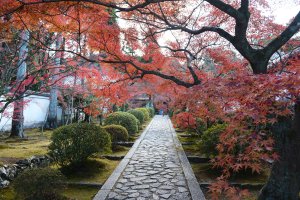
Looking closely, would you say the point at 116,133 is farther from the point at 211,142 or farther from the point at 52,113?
the point at 52,113

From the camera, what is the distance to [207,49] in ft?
37.4

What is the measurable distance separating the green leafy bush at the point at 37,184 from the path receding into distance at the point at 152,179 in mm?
1030

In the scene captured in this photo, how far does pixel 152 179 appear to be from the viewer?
7629mm

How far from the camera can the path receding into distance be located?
636 centimetres

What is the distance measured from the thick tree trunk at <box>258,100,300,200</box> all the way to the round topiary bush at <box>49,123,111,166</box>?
17.1 feet

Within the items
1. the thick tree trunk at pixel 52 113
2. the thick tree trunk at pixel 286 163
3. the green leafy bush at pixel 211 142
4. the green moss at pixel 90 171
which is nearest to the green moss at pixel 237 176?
the green leafy bush at pixel 211 142

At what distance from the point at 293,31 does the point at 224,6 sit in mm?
1464

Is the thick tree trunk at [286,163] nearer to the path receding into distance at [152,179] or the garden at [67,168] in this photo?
the path receding into distance at [152,179]

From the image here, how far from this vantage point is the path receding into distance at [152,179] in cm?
636

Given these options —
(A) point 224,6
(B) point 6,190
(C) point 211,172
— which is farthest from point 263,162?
(B) point 6,190

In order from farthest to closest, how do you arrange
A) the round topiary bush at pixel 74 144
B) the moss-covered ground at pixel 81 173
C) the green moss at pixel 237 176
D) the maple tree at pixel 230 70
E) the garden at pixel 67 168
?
the round topiary bush at pixel 74 144 < the green moss at pixel 237 176 < the moss-covered ground at pixel 81 173 < the garden at pixel 67 168 < the maple tree at pixel 230 70

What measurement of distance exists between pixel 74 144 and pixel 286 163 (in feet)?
19.1

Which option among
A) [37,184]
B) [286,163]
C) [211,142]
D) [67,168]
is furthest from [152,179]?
[286,163]

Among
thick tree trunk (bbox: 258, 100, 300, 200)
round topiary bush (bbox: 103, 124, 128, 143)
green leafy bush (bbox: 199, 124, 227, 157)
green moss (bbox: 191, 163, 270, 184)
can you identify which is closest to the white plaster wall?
round topiary bush (bbox: 103, 124, 128, 143)
